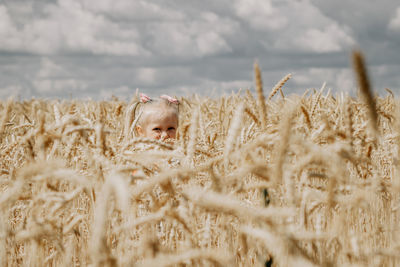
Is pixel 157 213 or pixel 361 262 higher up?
pixel 157 213

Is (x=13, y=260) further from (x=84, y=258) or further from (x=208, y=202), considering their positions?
(x=208, y=202)

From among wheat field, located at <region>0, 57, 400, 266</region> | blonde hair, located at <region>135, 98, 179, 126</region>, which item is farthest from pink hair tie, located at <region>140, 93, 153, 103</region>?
wheat field, located at <region>0, 57, 400, 266</region>

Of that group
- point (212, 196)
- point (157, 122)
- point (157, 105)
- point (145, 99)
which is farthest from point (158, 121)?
point (212, 196)

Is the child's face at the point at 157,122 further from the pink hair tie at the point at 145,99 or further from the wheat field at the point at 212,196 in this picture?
the wheat field at the point at 212,196

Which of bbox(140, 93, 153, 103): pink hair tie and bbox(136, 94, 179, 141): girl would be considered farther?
bbox(140, 93, 153, 103): pink hair tie

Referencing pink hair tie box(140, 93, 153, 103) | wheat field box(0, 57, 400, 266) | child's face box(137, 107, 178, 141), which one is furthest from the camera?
pink hair tie box(140, 93, 153, 103)

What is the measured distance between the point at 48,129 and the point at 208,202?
18.6 inches

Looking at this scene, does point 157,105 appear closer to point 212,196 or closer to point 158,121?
point 158,121

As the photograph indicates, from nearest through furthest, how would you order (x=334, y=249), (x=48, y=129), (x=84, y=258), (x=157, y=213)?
(x=157, y=213) < (x=48, y=129) < (x=334, y=249) < (x=84, y=258)

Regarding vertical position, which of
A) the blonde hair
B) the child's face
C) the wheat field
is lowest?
the wheat field

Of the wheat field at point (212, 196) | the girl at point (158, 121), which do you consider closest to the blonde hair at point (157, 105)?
the girl at point (158, 121)

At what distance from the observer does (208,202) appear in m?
0.64

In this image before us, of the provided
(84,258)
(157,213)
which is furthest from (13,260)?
(157,213)

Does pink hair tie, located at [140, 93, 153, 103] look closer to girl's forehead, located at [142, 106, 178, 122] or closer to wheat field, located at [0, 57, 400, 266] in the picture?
girl's forehead, located at [142, 106, 178, 122]
